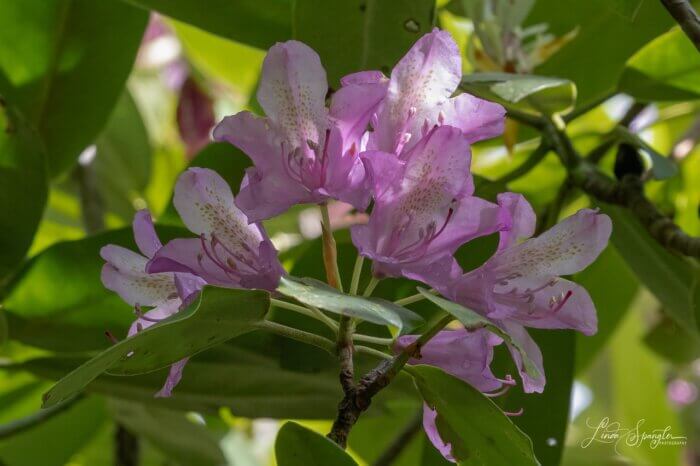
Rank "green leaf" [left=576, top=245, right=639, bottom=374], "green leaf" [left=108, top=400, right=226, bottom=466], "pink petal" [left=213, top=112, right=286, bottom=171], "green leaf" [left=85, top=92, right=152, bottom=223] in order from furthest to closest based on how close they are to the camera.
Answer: "green leaf" [left=85, top=92, right=152, bottom=223] → "green leaf" [left=576, top=245, right=639, bottom=374] → "green leaf" [left=108, top=400, right=226, bottom=466] → "pink petal" [left=213, top=112, right=286, bottom=171]

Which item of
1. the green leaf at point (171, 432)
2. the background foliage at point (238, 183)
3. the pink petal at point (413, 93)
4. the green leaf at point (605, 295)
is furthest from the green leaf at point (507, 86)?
the green leaf at point (171, 432)

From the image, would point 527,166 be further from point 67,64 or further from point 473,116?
point 67,64

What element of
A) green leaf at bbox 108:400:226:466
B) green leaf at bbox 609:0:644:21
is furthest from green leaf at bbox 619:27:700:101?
green leaf at bbox 108:400:226:466

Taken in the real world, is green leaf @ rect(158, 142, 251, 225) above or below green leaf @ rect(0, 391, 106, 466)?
above

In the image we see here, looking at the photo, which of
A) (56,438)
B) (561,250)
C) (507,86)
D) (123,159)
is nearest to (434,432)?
(561,250)

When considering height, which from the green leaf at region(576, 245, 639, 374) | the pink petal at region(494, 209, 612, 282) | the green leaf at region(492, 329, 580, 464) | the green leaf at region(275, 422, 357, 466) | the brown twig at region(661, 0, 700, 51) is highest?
the brown twig at region(661, 0, 700, 51)

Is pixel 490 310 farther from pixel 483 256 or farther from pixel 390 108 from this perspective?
pixel 483 256

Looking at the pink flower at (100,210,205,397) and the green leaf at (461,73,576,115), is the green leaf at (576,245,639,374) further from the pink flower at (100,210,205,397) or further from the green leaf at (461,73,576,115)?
the pink flower at (100,210,205,397)
